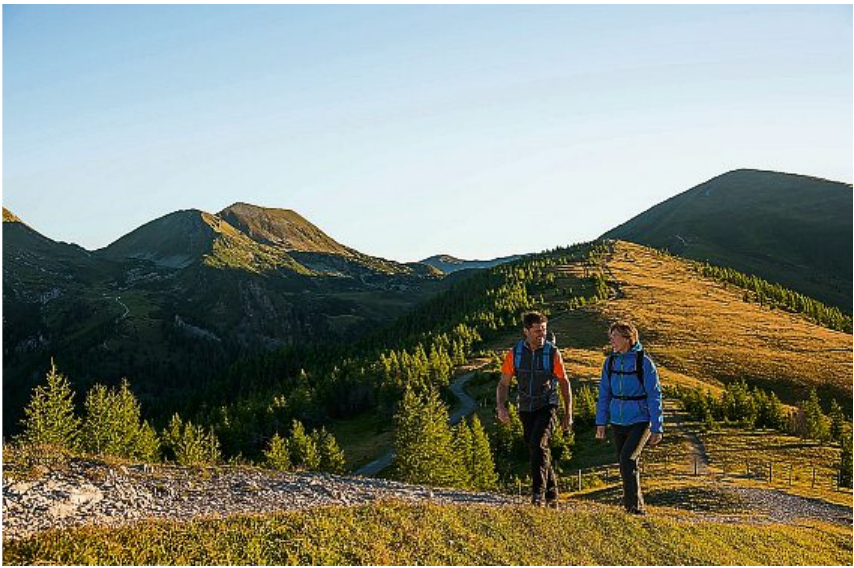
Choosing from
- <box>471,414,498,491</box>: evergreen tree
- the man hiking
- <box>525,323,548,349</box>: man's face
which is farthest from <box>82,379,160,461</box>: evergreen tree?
<box>525,323,548,349</box>: man's face

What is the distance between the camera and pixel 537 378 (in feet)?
48.0

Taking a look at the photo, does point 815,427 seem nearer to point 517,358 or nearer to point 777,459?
point 777,459

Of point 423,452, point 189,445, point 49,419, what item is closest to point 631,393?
point 423,452

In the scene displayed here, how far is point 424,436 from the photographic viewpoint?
44.8 meters

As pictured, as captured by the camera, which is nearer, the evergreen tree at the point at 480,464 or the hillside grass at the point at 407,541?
the hillside grass at the point at 407,541

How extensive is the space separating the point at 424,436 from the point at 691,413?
33.9 metres

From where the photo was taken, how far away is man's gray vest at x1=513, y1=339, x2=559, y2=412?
14594mm

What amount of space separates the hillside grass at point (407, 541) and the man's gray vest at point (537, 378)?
2.40 meters

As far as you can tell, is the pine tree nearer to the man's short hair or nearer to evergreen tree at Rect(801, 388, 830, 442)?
Result: the man's short hair

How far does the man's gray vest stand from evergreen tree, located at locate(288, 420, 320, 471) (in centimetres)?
4187

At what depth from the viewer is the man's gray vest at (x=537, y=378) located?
47.9 ft

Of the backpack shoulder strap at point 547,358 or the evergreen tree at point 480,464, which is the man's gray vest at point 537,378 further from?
the evergreen tree at point 480,464

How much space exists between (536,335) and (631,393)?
2584mm

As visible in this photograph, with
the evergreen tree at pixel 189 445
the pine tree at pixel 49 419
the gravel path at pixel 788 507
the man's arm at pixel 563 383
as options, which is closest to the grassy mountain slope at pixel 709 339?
the evergreen tree at pixel 189 445
